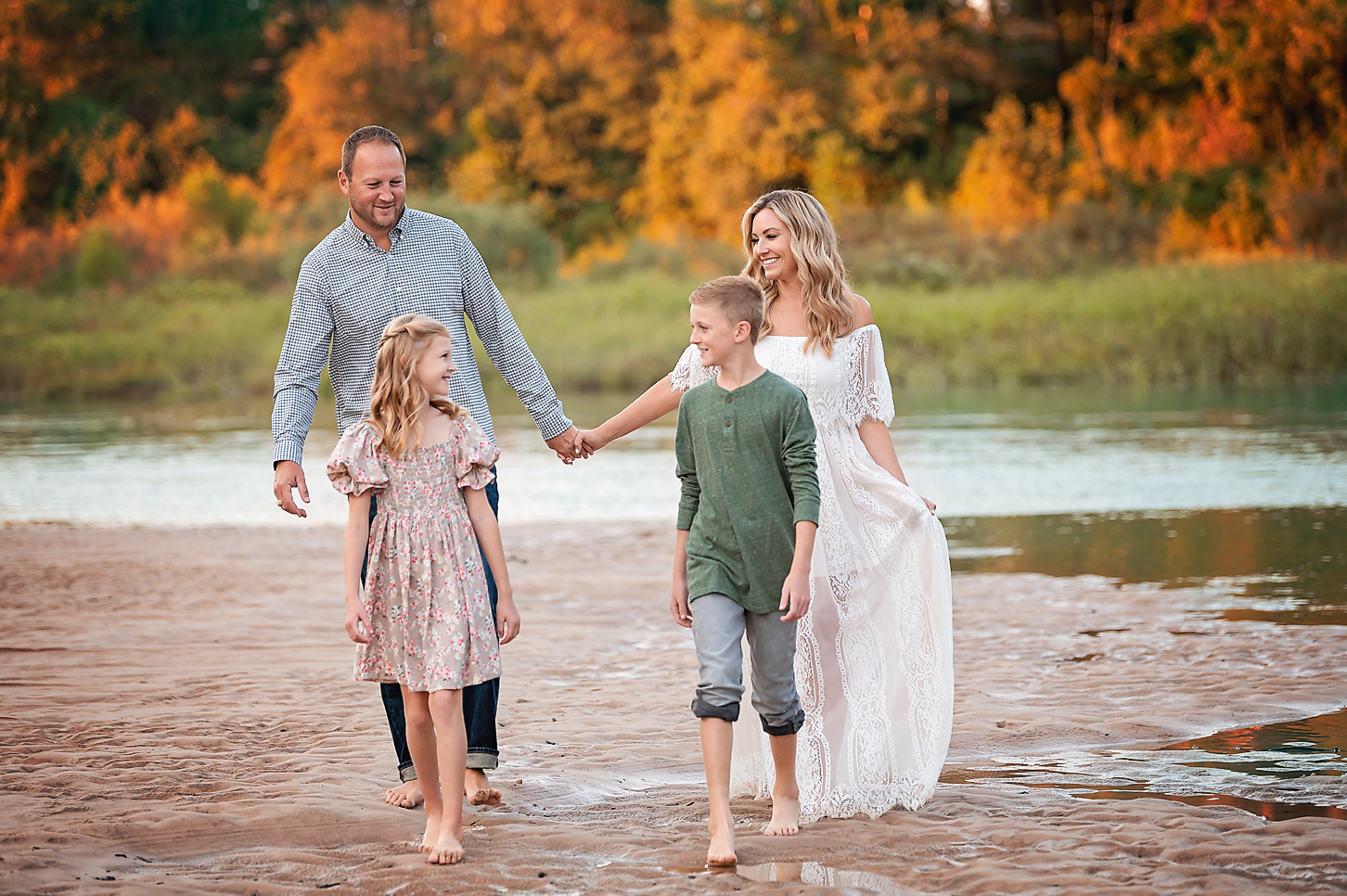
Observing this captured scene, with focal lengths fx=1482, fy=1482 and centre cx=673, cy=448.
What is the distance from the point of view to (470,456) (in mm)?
4285

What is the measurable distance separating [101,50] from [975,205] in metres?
30.8

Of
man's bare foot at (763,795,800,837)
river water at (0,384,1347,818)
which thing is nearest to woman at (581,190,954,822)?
man's bare foot at (763,795,800,837)

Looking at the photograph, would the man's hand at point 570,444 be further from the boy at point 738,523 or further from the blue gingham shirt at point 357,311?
the boy at point 738,523

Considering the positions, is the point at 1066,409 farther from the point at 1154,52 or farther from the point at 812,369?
the point at 1154,52

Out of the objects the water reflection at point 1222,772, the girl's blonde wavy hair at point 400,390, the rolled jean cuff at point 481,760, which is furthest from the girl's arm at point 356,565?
the water reflection at point 1222,772

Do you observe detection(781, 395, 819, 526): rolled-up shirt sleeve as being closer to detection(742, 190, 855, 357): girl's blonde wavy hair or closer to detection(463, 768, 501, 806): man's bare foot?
detection(742, 190, 855, 357): girl's blonde wavy hair

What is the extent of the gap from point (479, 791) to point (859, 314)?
1.96m

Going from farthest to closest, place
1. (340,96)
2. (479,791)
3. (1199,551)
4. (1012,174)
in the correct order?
(340,96)
(1012,174)
(1199,551)
(479,791)

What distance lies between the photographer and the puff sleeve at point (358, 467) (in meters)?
4.24

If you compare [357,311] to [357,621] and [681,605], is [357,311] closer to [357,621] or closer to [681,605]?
[357,621]

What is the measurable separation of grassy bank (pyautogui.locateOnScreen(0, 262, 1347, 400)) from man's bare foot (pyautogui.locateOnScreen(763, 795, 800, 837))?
87.7 feet

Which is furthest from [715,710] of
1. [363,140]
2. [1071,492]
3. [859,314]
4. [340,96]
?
[340,96]

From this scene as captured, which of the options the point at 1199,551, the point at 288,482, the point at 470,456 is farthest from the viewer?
the point at 1199,551

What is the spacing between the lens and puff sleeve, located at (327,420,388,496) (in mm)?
4242
